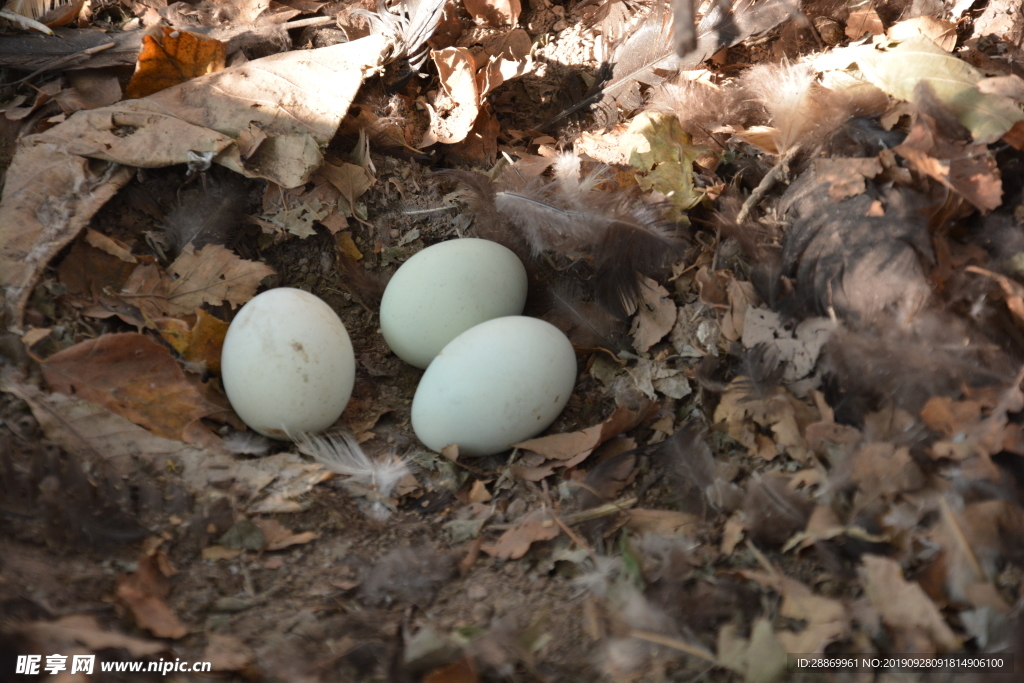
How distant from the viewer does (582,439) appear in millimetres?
1601

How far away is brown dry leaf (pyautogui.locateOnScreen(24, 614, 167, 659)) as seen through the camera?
1.00m

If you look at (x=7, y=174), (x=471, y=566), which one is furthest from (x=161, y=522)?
(x=7, y=174)

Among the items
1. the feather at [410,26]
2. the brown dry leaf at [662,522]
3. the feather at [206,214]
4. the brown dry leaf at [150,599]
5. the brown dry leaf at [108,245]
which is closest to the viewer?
the brown dry leaf at [150,599]

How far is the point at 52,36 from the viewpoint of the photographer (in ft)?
6.36

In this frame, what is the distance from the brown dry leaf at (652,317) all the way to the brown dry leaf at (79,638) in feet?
3.97

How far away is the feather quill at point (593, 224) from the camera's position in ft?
5.53

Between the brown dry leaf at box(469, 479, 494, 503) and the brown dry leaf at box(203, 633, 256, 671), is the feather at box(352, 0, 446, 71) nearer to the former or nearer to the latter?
the brown dry leaf at box(469, 479, 494, 503)

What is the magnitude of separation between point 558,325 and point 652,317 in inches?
10.2

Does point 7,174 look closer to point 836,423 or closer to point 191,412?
point 191,412

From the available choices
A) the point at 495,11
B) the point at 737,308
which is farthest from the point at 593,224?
the point at 495,11

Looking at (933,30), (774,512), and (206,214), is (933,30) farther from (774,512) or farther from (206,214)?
(206,214)

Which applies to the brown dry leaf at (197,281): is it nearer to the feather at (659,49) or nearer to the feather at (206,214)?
the feather at (206,214)

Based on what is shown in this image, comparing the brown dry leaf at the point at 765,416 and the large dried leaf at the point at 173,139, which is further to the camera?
the large dried leaf at the point at 173,139

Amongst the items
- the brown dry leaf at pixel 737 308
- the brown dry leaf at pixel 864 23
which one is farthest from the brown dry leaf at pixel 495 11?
the brown dry leaf at pixel 737 308
